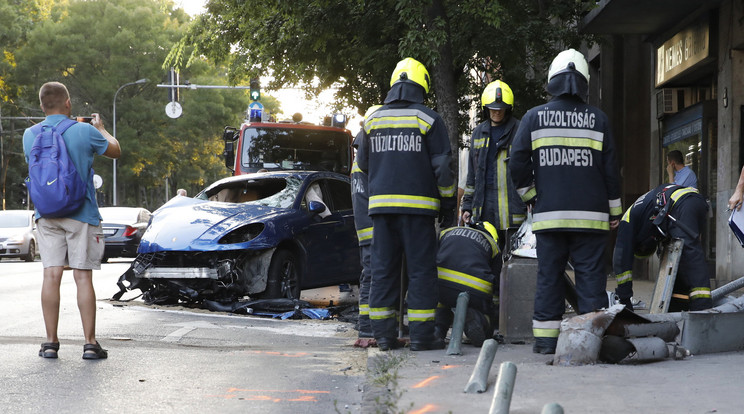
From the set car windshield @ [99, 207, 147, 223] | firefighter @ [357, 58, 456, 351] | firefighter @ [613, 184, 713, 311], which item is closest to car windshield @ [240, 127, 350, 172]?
car windshield @ [99, 207, 147, 223]

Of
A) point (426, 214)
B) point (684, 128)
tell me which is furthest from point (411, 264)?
point (684, 128)

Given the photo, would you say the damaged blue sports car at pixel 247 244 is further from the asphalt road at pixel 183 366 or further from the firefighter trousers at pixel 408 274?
the firefighter trousers at pixel 408 274

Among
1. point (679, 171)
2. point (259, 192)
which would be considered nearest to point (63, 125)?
point (259, 192)

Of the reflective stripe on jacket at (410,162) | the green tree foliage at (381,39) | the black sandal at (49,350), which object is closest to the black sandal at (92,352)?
the black sandal at (49,350)

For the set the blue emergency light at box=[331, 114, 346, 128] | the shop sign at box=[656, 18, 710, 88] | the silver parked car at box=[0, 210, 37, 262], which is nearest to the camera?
the shop sign at box=[656, 18, 710, 88]

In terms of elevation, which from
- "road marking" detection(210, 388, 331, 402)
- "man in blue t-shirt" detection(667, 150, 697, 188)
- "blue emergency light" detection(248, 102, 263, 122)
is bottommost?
"road marking" detection(210, 388, 331, 402)

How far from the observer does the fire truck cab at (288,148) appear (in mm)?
18344

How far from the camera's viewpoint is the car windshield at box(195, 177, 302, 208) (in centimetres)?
1115

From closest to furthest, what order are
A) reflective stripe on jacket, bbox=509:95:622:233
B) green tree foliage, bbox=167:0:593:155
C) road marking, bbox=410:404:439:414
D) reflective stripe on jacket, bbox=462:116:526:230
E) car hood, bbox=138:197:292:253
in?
road marking, bbox=410:404:439:414 < reflective stripe on jacket, bbox=509:95:622:233 < reflective stripe on jacket, bbox=462:116:526:230 < car hood, bbox=138:197:292:253 < green tree foliage, bbox=167:0:593:155

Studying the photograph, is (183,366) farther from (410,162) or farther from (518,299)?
(518,299)

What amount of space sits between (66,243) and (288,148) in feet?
38.6

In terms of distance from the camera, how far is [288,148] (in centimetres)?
1839

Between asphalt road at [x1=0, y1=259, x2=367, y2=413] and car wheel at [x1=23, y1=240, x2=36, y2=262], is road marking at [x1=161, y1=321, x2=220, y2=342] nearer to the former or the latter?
asphalt road at [x1=0, y1=259, x2=367, y2=413]

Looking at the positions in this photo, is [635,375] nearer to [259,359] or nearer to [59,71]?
[259,359]
